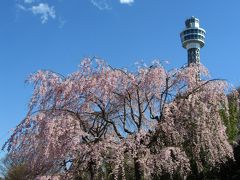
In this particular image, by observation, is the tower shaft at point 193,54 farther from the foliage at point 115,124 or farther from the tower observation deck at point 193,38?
the foliage at point 115,124

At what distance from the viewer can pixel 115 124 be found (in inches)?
542

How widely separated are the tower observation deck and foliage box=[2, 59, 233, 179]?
107m

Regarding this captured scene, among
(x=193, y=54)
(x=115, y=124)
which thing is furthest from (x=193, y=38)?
(x=115, y=124)

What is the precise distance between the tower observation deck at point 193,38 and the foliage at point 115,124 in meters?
107

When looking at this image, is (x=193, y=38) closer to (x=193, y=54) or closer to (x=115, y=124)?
(x=193, y=54)

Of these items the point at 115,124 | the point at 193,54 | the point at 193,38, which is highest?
the point at 193,38

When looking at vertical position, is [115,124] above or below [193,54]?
below

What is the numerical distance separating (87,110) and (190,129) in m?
3.06

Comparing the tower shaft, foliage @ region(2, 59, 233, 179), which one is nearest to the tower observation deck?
the tower shaft

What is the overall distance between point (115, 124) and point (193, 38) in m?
112

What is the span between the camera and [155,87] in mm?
13219

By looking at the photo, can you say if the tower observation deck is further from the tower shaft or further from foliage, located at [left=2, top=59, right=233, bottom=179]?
foliage, located at [left=2, top=59, right=233, bottom=179]

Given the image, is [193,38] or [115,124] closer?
[115,124]

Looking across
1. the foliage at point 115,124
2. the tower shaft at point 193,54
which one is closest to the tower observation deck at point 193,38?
the tower shaft at point 193,54
